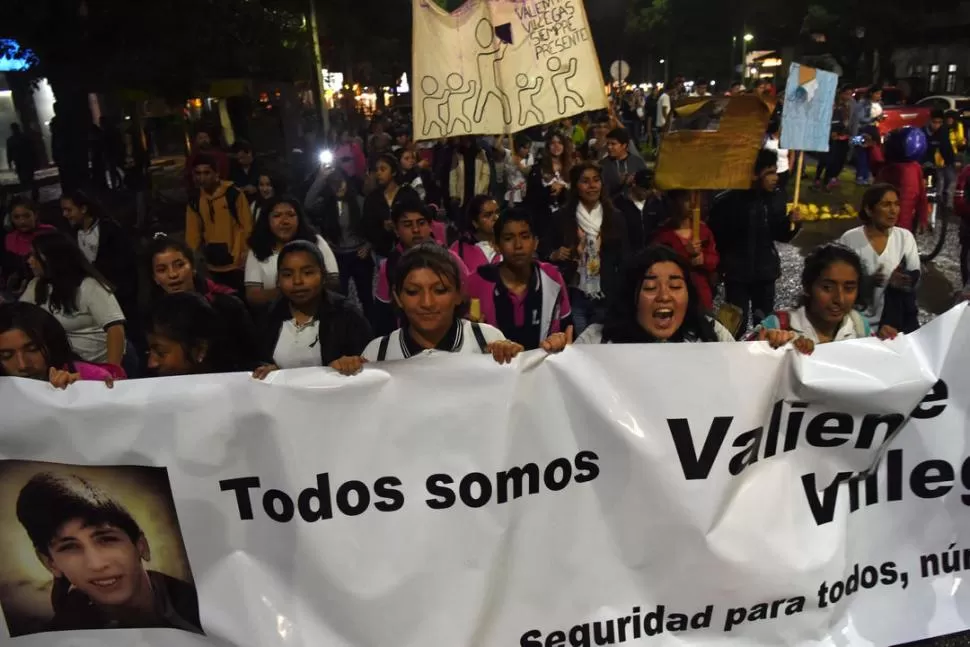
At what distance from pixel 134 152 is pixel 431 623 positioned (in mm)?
15237

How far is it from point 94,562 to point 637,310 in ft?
6.77

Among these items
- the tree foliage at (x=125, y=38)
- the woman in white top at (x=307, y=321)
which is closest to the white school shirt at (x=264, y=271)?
the woman in white top at (x=307, y=321)

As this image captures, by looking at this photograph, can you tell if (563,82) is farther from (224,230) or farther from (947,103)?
(947,103)

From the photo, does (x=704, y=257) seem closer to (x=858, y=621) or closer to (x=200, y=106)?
(x=858, y=621)

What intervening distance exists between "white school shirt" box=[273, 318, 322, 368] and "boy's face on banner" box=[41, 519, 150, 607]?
945 millimetres

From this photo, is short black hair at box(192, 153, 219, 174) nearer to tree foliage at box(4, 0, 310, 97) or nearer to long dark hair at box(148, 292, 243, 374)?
long dark hair at box(148, 292, 243, 374)

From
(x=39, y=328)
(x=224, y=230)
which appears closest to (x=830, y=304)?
(x=39, y=328)

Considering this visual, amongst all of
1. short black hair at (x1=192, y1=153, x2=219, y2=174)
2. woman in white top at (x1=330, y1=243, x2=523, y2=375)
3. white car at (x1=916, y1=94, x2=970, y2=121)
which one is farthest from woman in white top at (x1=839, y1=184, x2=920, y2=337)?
white car at (x1=916, y1=94, x2=970, y2=121)

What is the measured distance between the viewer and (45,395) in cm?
269

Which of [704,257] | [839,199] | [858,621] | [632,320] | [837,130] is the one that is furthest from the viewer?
[837,130]

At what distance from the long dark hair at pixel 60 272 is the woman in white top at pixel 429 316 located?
186 cm

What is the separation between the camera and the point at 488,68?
521 centimetres

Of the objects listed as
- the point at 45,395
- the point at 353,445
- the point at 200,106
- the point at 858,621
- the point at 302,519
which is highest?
the point at 200,106

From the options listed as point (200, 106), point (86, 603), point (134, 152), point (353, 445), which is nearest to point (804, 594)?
point (353, 445)
